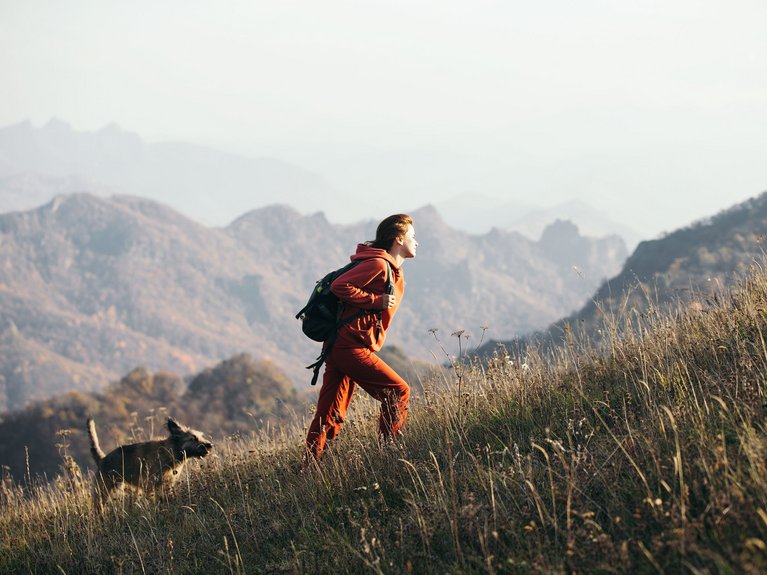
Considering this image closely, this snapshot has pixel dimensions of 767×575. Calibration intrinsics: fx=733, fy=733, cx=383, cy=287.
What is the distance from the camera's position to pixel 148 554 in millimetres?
4910

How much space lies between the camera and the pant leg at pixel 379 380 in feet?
18.0

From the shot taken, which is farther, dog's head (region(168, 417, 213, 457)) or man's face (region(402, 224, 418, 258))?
dog's head (region(168, 417, 213, 457))

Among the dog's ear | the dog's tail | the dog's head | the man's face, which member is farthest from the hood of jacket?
the dog's tail

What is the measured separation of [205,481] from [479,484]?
3.29 metres

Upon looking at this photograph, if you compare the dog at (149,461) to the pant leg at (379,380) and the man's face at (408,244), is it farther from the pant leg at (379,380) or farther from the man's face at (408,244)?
the man's face at (408,244)

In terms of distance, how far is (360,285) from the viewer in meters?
5.50

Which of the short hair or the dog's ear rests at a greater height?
the short hair

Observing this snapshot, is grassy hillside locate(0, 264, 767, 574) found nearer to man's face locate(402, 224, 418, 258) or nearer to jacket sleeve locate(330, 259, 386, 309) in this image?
jacket sleeve locate(330, 259, 386, 309)

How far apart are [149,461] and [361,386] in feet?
8.83

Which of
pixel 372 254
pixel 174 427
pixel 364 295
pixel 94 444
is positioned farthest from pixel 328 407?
pixel 94 444

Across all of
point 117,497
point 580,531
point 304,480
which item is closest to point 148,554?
point 304,480

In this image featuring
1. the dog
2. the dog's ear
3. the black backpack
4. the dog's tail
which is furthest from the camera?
the dog's ear

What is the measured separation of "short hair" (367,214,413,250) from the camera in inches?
227

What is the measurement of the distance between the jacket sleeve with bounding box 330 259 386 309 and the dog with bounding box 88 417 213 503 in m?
2.40
